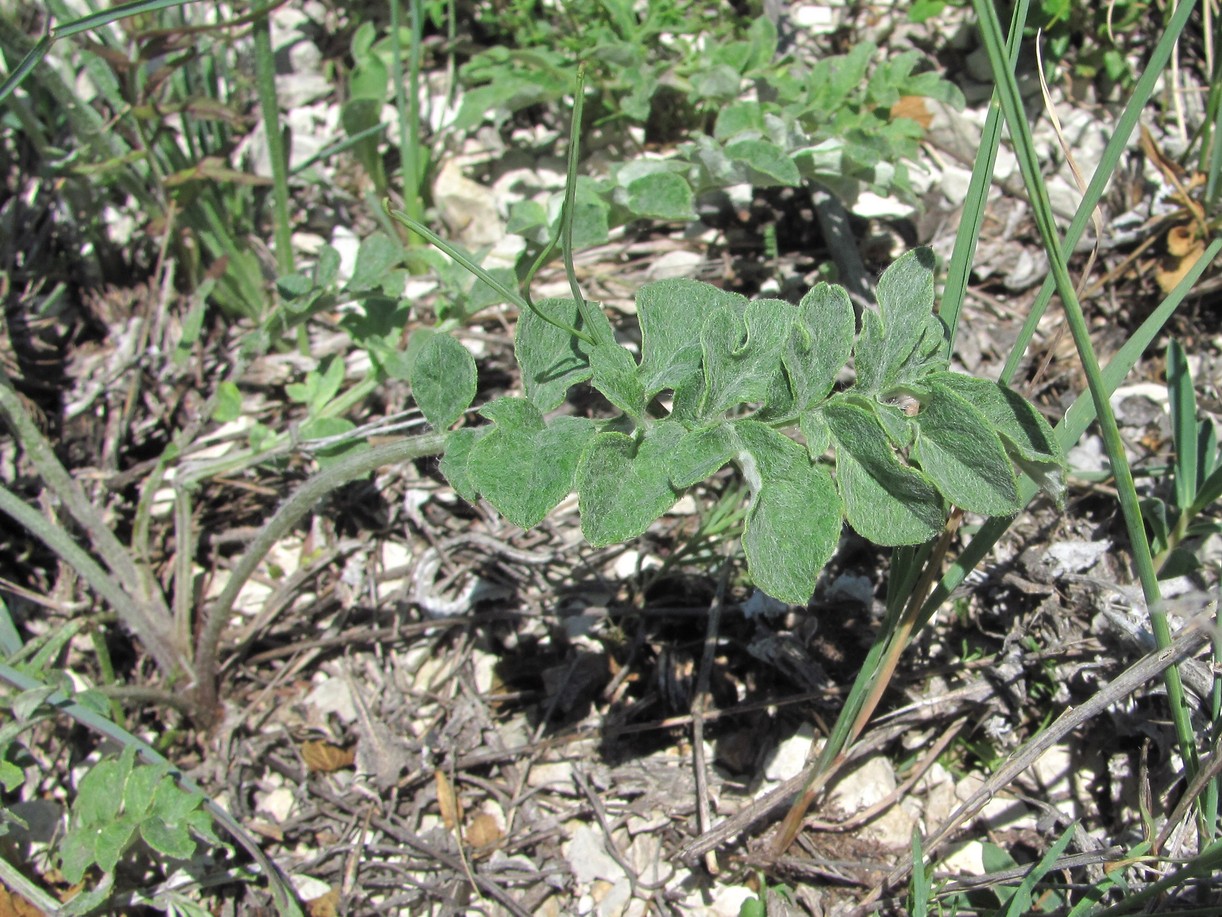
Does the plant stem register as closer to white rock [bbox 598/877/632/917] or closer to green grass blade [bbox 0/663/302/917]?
green grass blade [bbox 0/663/302/917]

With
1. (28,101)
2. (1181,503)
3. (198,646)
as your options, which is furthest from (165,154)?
(1181,503)

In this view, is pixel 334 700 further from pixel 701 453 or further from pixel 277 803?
pixel 701 453

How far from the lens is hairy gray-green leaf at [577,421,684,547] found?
1.20 metres

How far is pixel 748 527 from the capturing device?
47.1 inches

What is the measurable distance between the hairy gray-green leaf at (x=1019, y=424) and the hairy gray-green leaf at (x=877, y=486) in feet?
0.35

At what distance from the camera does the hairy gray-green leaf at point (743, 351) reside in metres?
1.24

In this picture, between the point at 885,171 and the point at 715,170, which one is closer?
the point at 715,170

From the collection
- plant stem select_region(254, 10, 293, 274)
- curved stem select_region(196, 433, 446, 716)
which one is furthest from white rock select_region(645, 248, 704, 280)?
curved stem select_region(196, 433, 446, 716)

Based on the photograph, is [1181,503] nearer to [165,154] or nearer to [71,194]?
[165,154]

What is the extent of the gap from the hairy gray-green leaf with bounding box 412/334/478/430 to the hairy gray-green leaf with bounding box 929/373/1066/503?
25.5 inches

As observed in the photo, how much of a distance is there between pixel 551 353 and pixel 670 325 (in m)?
0.19

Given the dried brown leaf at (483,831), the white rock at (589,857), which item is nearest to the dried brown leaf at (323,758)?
the dried brown leaf at (483,831)

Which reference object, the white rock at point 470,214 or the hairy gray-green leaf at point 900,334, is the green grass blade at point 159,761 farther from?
the white rock at point 470,214

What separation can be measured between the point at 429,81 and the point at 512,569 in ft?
5.21
